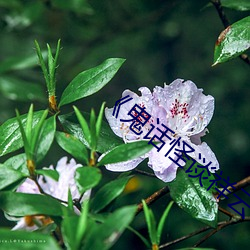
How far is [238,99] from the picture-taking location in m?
2.87

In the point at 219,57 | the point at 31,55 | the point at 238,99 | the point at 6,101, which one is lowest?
the point at 238,99

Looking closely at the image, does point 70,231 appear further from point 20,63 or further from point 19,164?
point 20,63

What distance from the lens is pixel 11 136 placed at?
110 centimetres

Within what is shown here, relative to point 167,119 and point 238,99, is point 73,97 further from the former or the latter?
point 238,99

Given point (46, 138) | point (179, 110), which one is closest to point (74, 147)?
point (46, 138)

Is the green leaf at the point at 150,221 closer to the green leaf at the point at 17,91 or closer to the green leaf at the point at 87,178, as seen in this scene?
the green leaf at the point at 87,178

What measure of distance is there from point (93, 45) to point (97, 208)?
69.9 inches

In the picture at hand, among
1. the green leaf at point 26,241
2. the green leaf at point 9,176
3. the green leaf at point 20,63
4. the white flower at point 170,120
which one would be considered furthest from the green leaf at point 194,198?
the green leaf at point 20,63

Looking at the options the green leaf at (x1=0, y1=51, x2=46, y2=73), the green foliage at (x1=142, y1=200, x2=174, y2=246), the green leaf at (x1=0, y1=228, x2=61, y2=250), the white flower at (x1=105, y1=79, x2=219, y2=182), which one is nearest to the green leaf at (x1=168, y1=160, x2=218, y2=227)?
the white flower at (x1=105, y1=79, x2=219, y2=182)

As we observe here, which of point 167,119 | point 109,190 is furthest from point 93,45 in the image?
point 109,190

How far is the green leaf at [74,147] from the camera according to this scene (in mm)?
938

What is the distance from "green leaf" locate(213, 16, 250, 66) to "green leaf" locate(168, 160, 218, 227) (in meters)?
0.19

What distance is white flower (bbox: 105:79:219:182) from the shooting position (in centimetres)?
109

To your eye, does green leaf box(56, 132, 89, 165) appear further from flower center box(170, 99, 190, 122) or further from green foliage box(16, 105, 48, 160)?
flower center box(170, 99, 190, 122)
